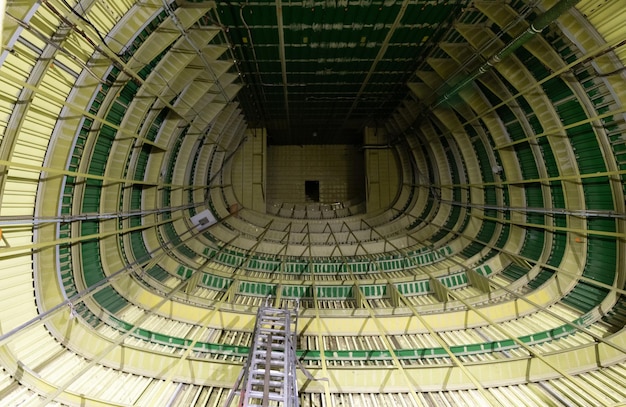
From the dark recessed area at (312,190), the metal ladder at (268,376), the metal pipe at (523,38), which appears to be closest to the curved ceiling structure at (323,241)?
the metal pipe at (523,38)

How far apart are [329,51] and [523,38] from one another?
7.21m

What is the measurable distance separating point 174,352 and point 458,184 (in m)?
14.7

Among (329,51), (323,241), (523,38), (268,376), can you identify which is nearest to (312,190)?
(323,241)

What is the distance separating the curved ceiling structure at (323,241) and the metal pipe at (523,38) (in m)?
0.06

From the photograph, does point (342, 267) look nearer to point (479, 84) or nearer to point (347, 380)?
point (347, 380)

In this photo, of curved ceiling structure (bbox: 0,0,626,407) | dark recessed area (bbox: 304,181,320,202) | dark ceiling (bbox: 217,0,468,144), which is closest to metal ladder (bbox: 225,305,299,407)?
curved ceiling structure (bbox: 0,0,626,407)

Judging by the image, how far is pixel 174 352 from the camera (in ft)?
26.1

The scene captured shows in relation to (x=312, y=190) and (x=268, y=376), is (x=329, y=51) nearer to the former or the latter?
(x=268, y=376)

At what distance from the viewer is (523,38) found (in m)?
8.20

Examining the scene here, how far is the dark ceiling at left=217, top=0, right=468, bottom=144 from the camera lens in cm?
1052

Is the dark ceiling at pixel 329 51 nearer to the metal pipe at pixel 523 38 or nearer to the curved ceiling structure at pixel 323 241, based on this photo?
the curved ceiling structure at pixel 323 241

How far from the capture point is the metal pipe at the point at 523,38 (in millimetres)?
6926

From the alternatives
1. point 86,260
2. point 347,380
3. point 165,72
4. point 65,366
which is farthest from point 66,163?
point 347,380

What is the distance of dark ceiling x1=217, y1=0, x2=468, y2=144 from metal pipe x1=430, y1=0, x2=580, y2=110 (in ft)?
7.34
